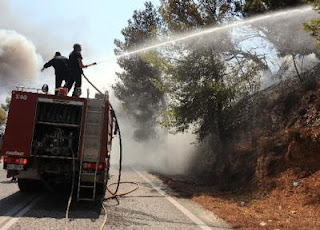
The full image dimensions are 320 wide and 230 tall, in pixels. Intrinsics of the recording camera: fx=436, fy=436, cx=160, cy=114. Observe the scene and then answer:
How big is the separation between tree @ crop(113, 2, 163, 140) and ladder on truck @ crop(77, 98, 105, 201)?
26225 mm

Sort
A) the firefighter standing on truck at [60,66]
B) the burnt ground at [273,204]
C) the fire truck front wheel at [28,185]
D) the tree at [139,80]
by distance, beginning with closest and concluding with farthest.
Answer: the burnt ground at [273,204] < the fire truck front wheel at [28,185] < the firefighter standing on truck at [60,66] < the tree at [139,80]

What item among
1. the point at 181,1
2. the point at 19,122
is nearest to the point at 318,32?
the point at 19,122

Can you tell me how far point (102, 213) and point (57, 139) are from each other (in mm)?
2315

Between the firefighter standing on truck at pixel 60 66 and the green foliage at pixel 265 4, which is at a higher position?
the green foliage at pixel 265 4

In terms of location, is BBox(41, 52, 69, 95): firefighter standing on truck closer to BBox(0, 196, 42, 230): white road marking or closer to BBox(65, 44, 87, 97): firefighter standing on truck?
BBox(65, 44, 87, 97): firefighter standing on truck

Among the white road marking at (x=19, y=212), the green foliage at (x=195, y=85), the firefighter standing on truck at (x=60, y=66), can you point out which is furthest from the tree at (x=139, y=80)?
the white road marking at (x=19, y=212)

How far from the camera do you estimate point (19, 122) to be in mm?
9977

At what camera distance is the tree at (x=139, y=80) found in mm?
37812

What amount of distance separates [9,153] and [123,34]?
30.4 metres

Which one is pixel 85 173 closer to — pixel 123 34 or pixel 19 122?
pixel 19 122

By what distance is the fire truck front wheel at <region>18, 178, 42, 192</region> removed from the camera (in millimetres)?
11195

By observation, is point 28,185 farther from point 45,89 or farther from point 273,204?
point 273,204

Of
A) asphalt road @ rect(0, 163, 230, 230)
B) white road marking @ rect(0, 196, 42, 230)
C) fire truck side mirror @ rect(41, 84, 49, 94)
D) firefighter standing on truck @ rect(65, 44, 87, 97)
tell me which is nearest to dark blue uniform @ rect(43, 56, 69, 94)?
firefighter standing on truck @ rect(65, 44, 87, 97)

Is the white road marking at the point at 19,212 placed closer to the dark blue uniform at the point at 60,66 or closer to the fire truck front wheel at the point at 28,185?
the fire truck front wheel at the point at 28,185
